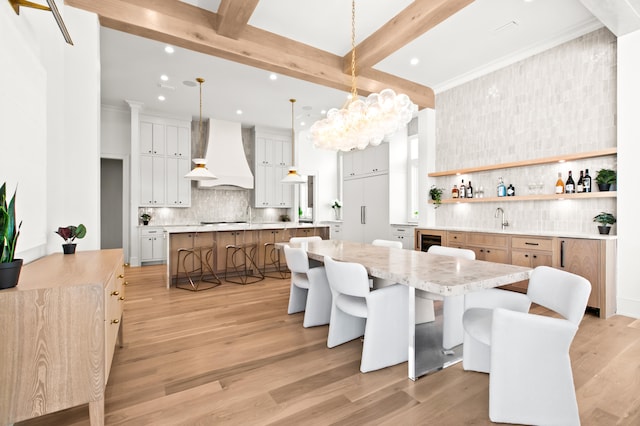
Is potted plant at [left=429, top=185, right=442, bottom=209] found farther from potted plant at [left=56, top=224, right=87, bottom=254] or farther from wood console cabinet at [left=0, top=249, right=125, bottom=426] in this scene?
wood console cabinet at [left=0, top=249, right=125, bottom=426]

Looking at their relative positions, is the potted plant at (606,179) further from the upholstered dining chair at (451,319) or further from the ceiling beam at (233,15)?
the ceiling beam at (233,15)

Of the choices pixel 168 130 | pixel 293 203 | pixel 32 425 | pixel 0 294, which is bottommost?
pixel 32 425

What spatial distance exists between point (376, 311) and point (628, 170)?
329 centimetres

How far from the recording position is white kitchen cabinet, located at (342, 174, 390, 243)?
6914mm

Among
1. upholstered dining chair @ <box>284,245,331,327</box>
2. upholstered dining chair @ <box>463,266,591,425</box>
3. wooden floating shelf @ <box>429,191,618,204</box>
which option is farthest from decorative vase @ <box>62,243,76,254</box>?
wooden floating shelf @ <box>429,191,618,204</box>

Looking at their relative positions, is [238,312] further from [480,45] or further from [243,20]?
[480,45]

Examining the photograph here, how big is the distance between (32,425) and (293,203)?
274 inches

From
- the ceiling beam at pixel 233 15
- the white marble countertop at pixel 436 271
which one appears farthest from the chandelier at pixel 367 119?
the white marble countertop at pixel 436 271

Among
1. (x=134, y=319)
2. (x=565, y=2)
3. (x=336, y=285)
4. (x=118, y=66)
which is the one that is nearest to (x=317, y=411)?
(x=336, y=285)

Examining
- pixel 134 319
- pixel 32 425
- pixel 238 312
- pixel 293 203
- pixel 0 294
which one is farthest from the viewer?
pixel 293 203

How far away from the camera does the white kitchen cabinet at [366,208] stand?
6914mm

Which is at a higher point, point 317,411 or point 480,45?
point 480,45

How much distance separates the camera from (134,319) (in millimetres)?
3256

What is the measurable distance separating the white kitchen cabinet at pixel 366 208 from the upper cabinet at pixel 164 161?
12.3 ft
